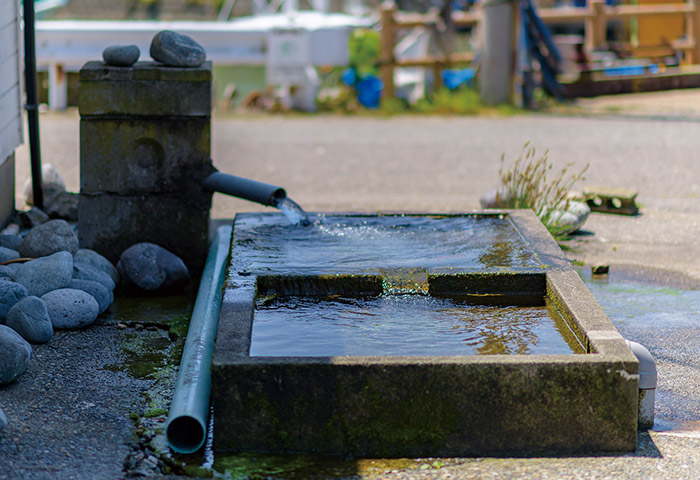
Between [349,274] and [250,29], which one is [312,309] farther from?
[250,29]

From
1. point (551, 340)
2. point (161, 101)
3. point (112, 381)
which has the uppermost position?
point (161, 101)

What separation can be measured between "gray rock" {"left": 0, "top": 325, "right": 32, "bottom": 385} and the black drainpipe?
2.92 meters

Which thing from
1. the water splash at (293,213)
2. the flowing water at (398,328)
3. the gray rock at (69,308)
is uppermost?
the water splash at (293,213)

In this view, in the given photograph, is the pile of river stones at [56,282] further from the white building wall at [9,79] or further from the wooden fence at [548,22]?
the wooden fence at [548,22]

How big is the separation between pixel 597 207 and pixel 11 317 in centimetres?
467

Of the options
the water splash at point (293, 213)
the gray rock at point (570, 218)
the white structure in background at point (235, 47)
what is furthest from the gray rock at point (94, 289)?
the white structure in background at point (235, 47)

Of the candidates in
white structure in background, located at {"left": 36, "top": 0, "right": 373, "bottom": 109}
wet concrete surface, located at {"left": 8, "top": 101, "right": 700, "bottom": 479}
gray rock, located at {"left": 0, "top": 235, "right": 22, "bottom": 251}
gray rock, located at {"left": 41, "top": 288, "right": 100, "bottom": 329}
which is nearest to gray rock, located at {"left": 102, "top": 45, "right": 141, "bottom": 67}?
gray rock, located at {"left": 0, "top": 235, "right": 22, "bottom": 251}

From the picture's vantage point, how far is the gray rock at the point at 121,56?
17.4 ft

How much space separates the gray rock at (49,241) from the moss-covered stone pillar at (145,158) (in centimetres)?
50

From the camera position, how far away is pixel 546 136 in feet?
34.4

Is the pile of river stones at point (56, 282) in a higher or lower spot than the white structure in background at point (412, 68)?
lower

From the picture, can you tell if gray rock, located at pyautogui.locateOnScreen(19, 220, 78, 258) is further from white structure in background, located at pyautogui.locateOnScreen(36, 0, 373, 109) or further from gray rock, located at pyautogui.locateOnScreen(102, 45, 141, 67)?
white structure in background, located at pyautogui.locateOnScreen(36, 0, 373, 109)

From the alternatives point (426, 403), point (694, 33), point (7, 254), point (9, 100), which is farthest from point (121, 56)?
point (694, 33)

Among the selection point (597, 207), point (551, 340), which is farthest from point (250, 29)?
point (551, 340)
